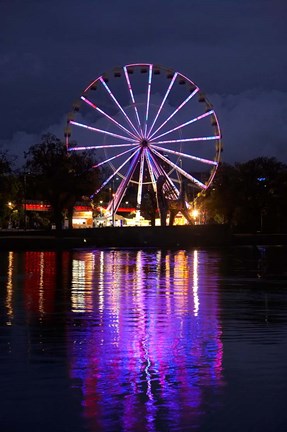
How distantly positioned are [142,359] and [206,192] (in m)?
114

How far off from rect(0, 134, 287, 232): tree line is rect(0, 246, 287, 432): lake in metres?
75.0

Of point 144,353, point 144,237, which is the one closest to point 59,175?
point 144,237

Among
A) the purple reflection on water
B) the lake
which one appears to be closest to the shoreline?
the purple reflection on water

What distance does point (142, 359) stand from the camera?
14.5 meters

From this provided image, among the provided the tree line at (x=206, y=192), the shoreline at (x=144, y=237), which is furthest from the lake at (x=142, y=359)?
the tree line at (x=206, y=192)

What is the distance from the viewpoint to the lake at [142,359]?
1051 centimetres

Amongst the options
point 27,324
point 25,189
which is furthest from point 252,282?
point 25,189

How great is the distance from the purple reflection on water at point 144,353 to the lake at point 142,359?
2 centimetres

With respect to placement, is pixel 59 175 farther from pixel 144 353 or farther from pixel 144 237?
pixel 144 353

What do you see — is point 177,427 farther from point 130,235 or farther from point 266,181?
point 266,181

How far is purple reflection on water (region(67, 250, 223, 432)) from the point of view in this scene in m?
10.7

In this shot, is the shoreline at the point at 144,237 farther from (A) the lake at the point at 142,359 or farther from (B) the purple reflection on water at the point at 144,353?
(A) the lake at the point at 142,359

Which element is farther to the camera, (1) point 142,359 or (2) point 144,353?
(2) point 144,353

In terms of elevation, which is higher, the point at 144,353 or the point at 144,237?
the point at 144,237
